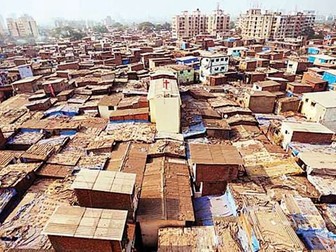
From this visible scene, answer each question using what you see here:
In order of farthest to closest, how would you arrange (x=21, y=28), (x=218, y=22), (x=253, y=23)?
(x=21, y=28), (x=218, y=22), (x=253, y=23)

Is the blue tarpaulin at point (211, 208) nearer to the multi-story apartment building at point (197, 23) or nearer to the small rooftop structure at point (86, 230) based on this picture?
the small rooftop structure at point (86, 230)

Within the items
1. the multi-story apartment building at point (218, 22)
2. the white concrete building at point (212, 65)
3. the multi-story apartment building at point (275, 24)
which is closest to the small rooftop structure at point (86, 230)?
the white concrete building at point (212, 65)

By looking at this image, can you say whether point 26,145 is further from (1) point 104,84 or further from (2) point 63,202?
(1) point 104,84

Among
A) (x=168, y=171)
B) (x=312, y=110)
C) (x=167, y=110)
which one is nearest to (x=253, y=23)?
(x=312, y=110)

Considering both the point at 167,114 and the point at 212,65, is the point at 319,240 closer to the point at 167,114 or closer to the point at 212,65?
the point at 167,114

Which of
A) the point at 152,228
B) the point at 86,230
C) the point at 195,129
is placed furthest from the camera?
the point at 195,129

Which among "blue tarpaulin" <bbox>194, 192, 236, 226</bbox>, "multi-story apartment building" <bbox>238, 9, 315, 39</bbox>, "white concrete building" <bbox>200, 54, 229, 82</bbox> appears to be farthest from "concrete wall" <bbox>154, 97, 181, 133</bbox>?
"multi-story apartment building" <bbox>238, 9, 315, 39</bbox>

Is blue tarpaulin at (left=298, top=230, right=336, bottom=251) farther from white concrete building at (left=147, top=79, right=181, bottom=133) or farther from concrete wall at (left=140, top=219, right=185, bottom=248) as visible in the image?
white concrete building at (left=147, top=79, right=181, bottom=133)
